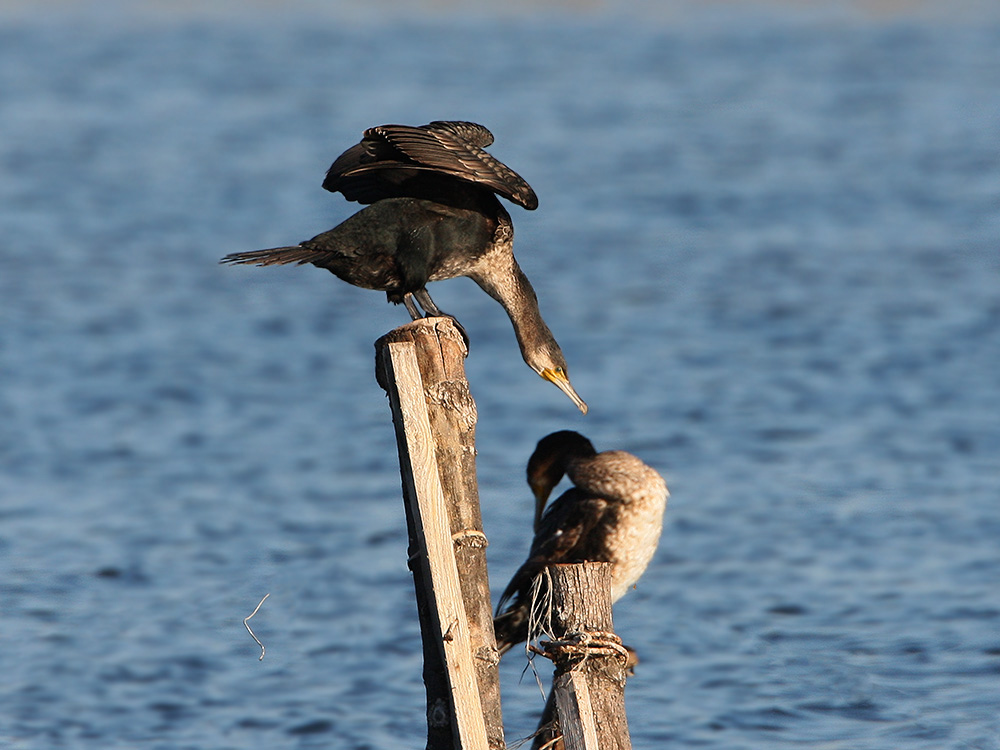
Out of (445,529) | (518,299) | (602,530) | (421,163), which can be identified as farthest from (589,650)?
(518,299)

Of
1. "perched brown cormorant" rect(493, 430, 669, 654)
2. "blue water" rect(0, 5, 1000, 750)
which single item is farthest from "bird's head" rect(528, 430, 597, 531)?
"blue water" rect(0, 5, 1000, 750)

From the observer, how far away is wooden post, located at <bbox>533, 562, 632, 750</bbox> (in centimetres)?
397

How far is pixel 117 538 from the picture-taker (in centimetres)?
824

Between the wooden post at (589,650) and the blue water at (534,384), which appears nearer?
the wooden post at (589,650)

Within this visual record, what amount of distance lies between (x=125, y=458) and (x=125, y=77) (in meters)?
13.9

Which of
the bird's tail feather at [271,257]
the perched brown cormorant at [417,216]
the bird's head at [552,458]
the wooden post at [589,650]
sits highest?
the perched brown cormorant at [417,216]

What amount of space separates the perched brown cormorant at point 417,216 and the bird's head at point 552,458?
1.46 feet

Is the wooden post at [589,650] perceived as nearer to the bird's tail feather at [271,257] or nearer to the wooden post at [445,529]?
the wooden post at [445,529]

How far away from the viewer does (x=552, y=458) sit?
5.73m

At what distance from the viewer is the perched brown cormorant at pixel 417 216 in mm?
4336

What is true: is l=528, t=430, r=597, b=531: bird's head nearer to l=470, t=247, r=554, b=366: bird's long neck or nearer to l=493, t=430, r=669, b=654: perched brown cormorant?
l=493, t=430, r=669, b=654: perched brown cormorant

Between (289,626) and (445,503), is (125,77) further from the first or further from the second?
(445,503)

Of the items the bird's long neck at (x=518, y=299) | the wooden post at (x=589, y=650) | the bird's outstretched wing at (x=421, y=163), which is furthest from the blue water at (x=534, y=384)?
the bird's outstretched wing at (x=421, y=163)

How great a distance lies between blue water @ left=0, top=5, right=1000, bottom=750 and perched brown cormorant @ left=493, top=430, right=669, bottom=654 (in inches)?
38.5
